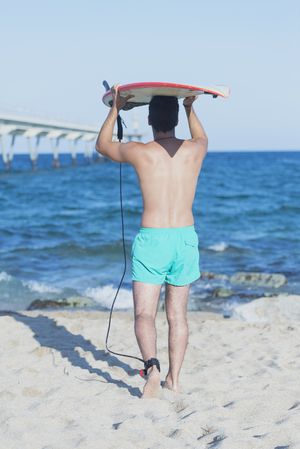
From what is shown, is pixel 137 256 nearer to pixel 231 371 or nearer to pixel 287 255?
pixel 231 371

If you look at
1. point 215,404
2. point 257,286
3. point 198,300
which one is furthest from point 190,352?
point 257,286

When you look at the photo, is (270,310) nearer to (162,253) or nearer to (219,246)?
(162,253)

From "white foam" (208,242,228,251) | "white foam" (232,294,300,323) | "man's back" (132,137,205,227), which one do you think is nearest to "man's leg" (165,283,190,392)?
"man's back" (132,137,205,227)

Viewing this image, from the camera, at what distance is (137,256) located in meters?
4.08

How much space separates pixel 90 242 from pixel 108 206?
984 cm

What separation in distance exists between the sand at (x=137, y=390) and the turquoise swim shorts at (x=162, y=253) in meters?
0.80

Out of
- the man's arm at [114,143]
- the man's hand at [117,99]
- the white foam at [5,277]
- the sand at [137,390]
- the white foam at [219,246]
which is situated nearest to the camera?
the sand at [137,390]

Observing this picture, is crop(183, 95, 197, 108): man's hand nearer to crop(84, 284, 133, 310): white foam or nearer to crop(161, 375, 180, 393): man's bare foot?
crop(161, 375, 180, 393): man's bare foot

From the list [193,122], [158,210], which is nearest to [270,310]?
[193,122]

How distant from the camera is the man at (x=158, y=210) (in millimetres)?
4051

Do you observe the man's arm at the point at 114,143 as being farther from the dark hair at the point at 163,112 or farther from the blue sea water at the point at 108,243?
the blue sea water at the point at 108,243

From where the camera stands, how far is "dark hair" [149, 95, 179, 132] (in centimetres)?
407

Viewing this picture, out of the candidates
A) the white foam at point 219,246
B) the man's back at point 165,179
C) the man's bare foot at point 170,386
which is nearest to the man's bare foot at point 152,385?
the man's bare foot at point 170,386

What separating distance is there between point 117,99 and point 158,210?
795mm
